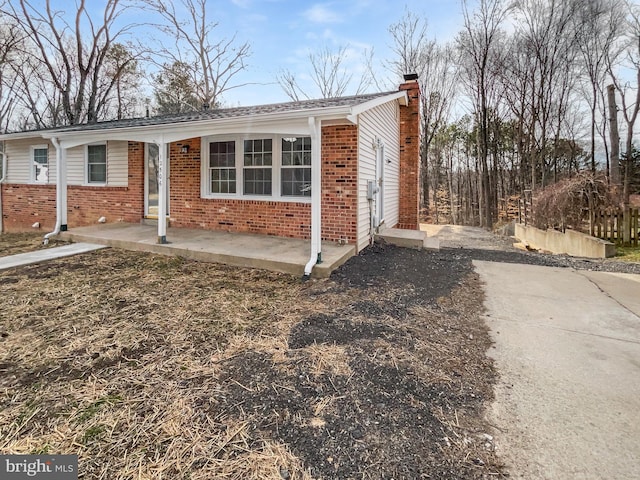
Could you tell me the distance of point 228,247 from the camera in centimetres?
643

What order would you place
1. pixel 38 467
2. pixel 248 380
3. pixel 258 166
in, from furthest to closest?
pixel 258 166 < pixel 248 380 < pixel 38 467

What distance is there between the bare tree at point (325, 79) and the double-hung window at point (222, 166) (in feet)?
51.8

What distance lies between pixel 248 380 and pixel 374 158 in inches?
240

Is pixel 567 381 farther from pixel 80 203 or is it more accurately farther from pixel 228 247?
pixel 80 203

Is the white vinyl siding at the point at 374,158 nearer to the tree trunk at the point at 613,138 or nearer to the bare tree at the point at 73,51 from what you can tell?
the tree trunk at the point at 613,138

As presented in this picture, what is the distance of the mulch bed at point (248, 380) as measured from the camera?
1.84 meters

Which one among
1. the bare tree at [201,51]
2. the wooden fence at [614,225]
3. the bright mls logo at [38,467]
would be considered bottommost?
the bright mls logo at [38,467]

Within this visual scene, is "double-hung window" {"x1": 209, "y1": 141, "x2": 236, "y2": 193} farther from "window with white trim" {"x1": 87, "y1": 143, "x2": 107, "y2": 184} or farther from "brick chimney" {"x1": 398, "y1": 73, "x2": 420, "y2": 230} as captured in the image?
"brick chimney" {"x1": 398, "y1": 73, "x2": 420, "y2": 230}

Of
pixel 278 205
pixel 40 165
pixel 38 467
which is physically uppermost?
pixel 40 165

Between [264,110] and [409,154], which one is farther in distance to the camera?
[409,154]

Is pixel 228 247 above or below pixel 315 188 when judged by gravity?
below

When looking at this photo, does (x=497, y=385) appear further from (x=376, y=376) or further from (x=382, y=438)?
(x=382, y=438)

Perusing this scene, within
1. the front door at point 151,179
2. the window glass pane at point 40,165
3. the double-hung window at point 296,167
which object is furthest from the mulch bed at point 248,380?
the window glass pane at point 40,165

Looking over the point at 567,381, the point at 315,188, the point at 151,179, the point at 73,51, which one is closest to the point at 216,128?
the point at 315,188
